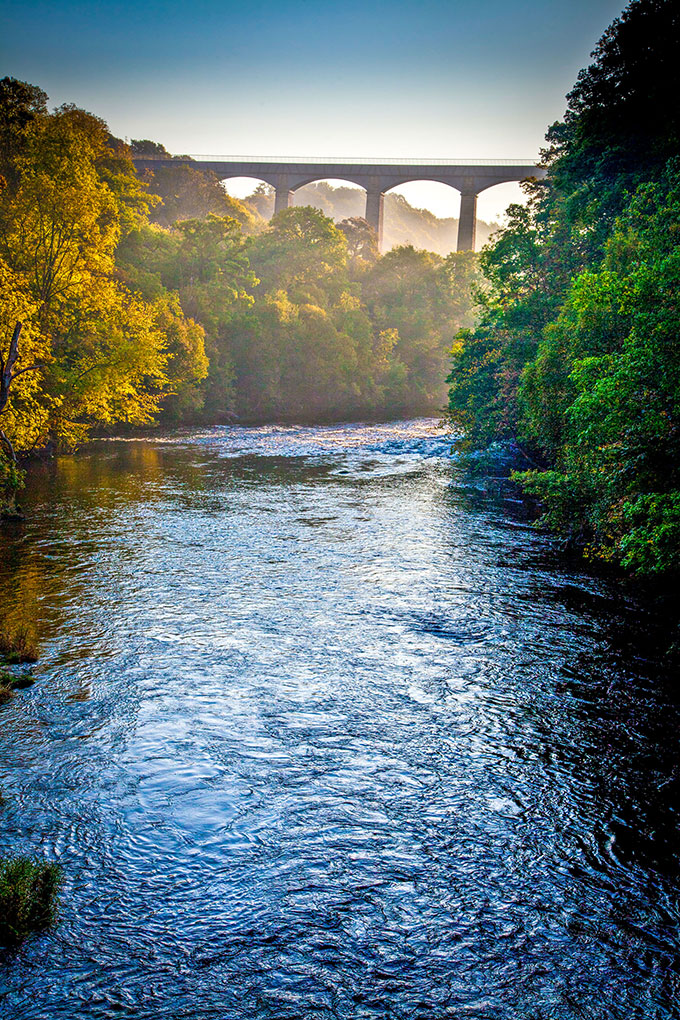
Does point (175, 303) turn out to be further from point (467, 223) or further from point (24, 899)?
point (467, 223)

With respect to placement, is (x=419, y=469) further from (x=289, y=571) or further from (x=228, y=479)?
(x=289, y=571)

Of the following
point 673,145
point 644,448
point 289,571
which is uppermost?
point 673,145

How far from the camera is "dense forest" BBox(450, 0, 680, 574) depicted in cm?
1206

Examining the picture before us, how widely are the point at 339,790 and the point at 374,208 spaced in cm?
8510

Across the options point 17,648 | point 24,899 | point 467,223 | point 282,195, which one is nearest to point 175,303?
point 17,648

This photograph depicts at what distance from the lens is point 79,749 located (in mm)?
8656

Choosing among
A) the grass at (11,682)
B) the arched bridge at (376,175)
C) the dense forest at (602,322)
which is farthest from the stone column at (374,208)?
the grass at (11,682)

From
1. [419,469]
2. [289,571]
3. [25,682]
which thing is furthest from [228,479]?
[25,682]

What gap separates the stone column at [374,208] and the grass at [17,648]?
266ft

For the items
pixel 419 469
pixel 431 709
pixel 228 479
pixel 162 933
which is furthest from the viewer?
pixel 419 469

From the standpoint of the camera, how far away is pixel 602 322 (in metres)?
16.5

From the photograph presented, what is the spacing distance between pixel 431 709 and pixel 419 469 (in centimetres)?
2134

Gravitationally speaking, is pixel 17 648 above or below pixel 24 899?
below

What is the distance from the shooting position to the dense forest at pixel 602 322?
12062mm
